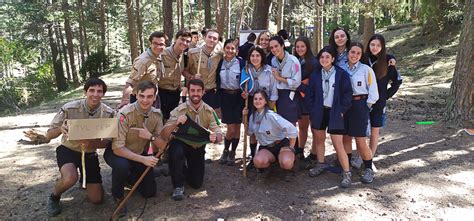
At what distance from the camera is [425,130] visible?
678 centimetres

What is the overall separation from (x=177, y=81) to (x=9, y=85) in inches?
722

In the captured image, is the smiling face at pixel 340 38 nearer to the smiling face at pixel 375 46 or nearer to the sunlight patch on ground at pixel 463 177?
the smiling face at pixel 375 46

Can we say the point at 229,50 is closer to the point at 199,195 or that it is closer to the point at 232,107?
the point at 232,107

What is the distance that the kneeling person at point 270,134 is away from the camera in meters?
4.73

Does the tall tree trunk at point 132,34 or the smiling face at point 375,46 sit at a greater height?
the tall tree trunk at point 132,34

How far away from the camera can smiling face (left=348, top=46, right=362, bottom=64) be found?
4527 mm

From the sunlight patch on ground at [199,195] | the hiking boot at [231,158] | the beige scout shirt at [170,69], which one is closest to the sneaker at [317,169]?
the hiking boot at [231,158]

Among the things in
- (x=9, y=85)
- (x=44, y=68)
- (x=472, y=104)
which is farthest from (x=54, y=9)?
(x=472, y=104)

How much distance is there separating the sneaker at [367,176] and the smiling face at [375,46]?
1.57m

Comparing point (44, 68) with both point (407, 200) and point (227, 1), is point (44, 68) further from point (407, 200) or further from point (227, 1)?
point (407, 200)

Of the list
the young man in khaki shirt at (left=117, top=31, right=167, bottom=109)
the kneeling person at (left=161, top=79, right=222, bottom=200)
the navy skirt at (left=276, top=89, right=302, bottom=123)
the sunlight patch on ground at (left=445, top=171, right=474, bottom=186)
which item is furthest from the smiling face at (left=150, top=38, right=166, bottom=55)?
the sunlight patch on ground at (left=445, top=171, right=474, bottom=186)

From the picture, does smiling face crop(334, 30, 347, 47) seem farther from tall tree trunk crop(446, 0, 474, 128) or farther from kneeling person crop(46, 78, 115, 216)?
tall tree trunk crop(446, 0, 474, 128)

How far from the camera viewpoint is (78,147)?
4.17 meters

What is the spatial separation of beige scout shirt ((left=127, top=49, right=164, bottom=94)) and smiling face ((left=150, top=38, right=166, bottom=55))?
0.07 m
